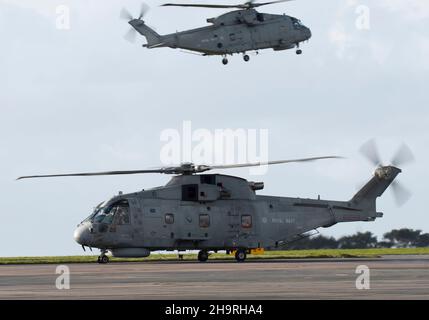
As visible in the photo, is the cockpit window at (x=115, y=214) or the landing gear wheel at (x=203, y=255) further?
the landing gear wheel at (x=203, y=255)

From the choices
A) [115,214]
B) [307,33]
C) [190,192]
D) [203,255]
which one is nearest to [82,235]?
[115,214]

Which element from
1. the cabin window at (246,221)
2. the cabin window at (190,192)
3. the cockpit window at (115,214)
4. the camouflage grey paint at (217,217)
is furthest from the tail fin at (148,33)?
the cockpit window at (115,214)

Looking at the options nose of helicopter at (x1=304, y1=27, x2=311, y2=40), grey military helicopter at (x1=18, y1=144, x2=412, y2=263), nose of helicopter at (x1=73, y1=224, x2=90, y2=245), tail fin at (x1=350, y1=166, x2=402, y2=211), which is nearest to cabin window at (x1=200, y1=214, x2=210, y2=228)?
grey military helicopter at (x1=18, y1=144, x2=412, y2=263)

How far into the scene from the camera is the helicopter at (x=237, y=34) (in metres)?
66.9

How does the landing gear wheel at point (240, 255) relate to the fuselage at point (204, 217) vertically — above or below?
below

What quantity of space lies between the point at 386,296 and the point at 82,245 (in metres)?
32.8

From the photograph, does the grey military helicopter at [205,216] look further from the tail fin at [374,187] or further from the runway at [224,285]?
the runway at [224,285]

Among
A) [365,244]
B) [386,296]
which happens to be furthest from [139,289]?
[365,244]

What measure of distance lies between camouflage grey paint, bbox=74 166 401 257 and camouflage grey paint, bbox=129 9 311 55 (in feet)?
32.5

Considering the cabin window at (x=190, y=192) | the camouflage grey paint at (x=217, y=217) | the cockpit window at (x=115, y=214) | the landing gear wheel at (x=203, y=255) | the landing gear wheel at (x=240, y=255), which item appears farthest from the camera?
the landing gear wheel at (x=240, y=255)

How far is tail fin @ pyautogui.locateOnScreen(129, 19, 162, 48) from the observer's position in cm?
6788

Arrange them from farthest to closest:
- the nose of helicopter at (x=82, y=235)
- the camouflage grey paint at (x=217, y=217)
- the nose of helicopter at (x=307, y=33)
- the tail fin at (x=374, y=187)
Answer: the nose of helicopter at (x=307, y=33) → the tail fin at (x=374, y=187) → the camouflage grey paint at (x=217, y=217) → the nose of helicopter at (x=82, y=235)

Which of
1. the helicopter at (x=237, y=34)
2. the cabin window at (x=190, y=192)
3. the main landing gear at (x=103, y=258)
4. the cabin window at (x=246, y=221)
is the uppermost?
the helicopter at (x=237, y=34)
